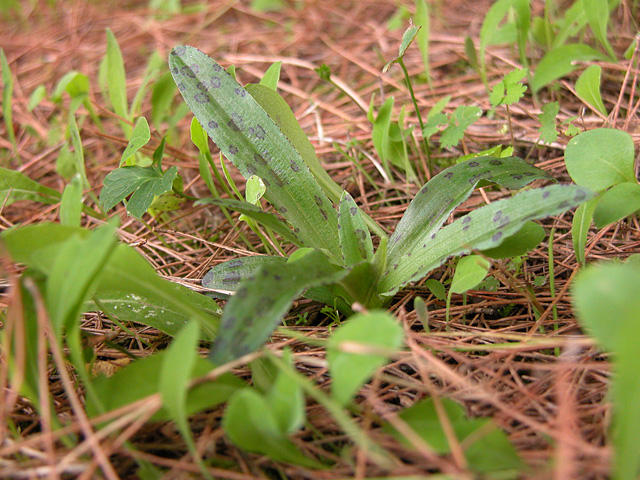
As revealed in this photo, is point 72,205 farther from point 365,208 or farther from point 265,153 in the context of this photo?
point 365,208

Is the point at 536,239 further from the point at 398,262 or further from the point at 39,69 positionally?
the point at 39,69

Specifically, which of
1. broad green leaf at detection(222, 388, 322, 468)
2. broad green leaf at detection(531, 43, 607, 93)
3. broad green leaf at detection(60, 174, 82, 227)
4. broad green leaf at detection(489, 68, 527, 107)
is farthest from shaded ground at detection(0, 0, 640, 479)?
broad green leaf at detection(60, 174, 82, 227)

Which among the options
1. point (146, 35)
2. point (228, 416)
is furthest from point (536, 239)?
point (146, 35)

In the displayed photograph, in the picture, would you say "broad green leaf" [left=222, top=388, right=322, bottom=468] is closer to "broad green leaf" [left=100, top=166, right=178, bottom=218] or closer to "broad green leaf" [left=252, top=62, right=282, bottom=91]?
"broad green leaf" [left=100, top=166, right=178, bottom=218]

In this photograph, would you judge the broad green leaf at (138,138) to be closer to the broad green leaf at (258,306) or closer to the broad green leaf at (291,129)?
the broad green leaf at (291,129)

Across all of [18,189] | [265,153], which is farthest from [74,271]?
[18,189]

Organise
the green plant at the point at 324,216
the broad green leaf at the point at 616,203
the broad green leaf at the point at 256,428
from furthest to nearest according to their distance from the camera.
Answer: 1. the broad green leaf at the point at 616,203
2. the green plant at the point at 324,216
3. the broad green leaf at the point at 256,428

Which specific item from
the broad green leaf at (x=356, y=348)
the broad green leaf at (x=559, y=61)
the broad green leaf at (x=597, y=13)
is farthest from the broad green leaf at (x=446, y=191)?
the broad green leaf at (x=597, y=13)
